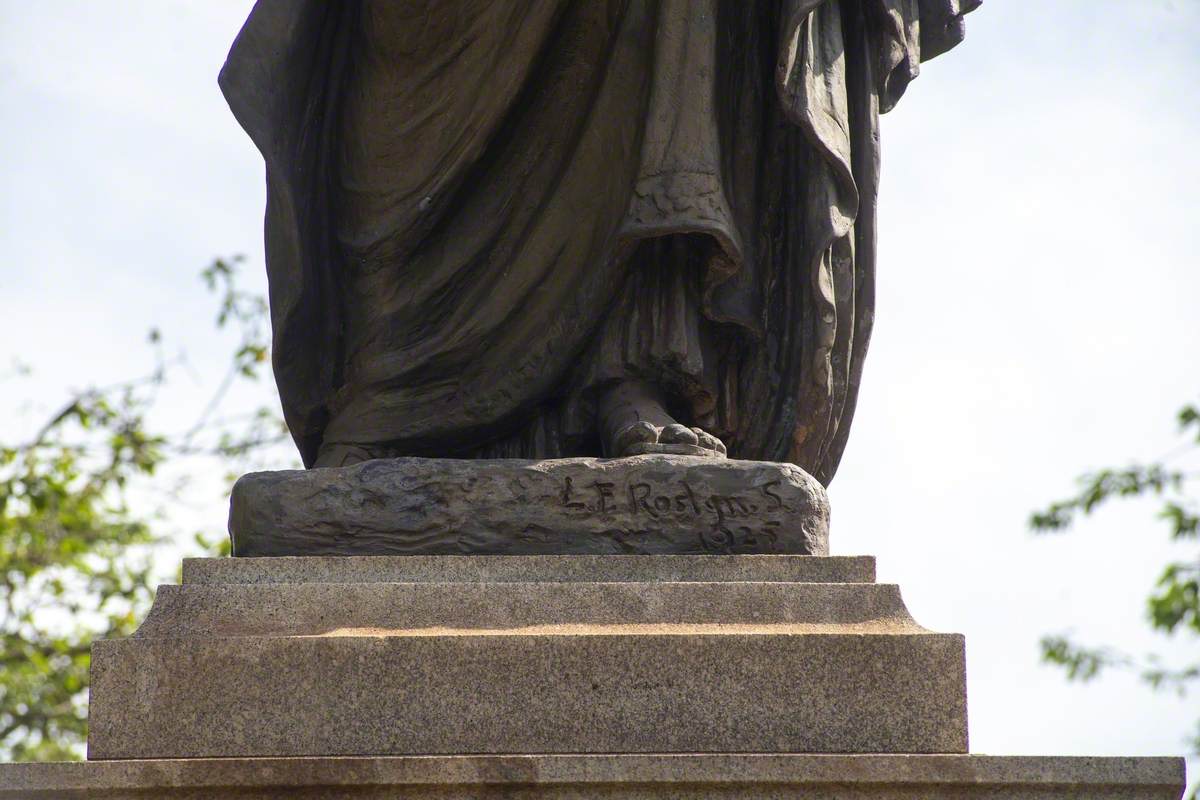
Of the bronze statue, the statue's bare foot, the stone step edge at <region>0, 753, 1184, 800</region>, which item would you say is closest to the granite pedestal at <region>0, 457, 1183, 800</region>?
the stone step edge at <region>0, 753, 1184, 800</region>

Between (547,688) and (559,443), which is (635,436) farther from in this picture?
(547,688)

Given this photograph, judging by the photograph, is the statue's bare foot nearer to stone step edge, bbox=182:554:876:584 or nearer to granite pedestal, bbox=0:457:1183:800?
granite pedestal, bbox=0:457:1183:800

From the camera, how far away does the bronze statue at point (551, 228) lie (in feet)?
16.5

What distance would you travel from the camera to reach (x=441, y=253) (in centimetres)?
520

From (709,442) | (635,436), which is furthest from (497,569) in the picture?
(709,442)

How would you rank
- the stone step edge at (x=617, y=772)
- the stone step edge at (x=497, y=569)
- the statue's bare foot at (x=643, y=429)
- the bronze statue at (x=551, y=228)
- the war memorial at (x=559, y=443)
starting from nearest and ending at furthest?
→ the stone step edge at (x=617, y=772) < the war memorial at (x=559, y=443) < the stone step edge at (x=497, y=569) < the statue's bare foot at (x=643, y=429) < the bronze statue at (x=551, y=228)

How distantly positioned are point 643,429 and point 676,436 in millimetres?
69

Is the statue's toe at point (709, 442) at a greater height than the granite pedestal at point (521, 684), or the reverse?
the statue's toe at point (709, 442)

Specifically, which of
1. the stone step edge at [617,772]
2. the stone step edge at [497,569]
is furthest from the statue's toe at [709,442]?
the stone step edge at [617,772]

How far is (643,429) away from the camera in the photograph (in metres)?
4.75

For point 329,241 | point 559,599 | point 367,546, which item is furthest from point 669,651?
point 329,241

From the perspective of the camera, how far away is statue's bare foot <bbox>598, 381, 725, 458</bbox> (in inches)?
186

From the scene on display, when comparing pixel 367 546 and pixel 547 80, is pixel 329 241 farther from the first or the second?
pixel 367 546

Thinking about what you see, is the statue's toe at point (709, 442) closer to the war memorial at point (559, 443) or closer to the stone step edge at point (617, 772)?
the war memorial at point (559, 443)
